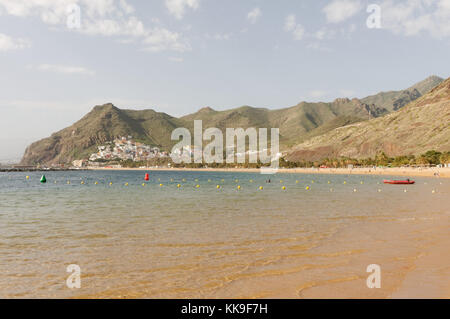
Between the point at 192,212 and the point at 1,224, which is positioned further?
the point at 192,212

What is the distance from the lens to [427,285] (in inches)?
421

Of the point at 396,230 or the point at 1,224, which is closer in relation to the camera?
the point at 396,230

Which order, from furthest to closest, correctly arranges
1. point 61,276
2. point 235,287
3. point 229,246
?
point 229,246 < point 61,276 < point 235,287

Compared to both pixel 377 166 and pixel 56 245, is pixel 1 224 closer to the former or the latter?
pixel 56 245

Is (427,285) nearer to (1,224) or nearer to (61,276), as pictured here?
(61,276)

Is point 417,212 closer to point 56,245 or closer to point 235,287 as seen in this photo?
point 235,287

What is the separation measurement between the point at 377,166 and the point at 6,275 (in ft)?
617

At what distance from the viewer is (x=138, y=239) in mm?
18734

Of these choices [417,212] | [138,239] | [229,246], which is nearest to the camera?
[229,246]

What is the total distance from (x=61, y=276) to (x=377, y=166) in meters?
187
